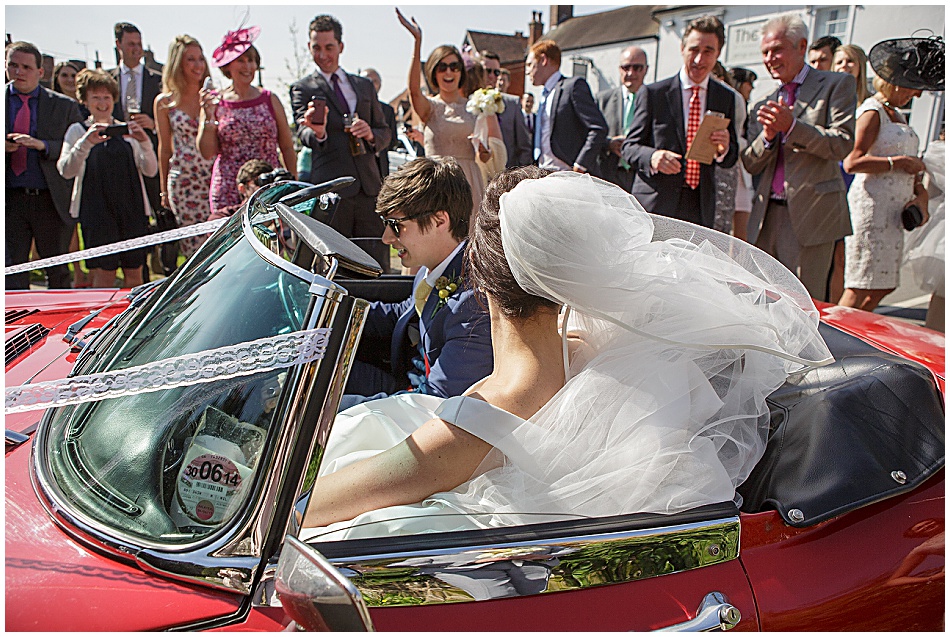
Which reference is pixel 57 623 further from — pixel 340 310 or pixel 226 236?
pixel 226 236

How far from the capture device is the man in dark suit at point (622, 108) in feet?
19.7

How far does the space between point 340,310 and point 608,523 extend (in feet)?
2.08

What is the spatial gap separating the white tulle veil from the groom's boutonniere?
0.69m

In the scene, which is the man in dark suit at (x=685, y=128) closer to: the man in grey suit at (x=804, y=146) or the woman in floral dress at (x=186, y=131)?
the man in grey suit at (x=804, y=146)

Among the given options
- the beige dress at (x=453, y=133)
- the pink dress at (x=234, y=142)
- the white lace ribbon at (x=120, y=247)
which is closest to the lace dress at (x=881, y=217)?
the beige dress at (x=453, y=133)

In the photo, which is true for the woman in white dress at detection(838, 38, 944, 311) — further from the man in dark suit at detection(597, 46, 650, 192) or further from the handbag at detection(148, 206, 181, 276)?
the handbag at detection(148, 206, 181, 276)

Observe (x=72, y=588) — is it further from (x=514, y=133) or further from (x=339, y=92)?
(x=514, y=133)

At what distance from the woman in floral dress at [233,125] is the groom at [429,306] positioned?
7.66 feet

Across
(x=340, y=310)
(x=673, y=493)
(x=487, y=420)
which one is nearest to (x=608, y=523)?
(x=673, y=493)

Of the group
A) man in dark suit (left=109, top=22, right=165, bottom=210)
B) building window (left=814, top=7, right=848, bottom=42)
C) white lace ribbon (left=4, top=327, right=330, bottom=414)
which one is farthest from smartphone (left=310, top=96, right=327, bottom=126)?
building window (left=814, top=7, right=848, bottom=42)

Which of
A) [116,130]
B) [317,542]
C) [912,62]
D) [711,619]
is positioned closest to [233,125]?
[116,130]

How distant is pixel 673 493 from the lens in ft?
4.78

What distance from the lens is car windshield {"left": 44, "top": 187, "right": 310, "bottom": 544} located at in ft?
4.08

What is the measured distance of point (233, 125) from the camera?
4543mm
